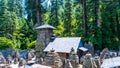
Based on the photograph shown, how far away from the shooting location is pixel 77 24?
4647 cm

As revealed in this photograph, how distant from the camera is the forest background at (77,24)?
40.9 m

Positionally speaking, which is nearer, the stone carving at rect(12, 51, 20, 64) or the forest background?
the stone carving at rect(12, 51, 20, 64)

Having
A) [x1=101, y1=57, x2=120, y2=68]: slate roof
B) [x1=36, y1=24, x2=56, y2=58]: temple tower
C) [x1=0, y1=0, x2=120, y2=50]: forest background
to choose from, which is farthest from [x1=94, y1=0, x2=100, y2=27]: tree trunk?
[x1=101, y1=57, x2=120, y2=68]: slate roof

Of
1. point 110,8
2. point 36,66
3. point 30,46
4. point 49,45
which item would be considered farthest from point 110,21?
point 36,66

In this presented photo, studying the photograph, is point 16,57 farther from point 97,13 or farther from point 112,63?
point 112,63

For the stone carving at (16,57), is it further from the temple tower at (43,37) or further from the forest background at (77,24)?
the forest background at (77,24)

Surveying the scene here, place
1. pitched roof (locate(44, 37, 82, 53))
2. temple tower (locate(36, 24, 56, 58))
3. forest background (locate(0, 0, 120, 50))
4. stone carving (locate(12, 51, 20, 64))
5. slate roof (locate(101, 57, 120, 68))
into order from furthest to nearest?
forest background (locate(0, 0, 120, 50))
temple tower (locate(36, 24, 56, 58))
stone carving (locate(12, 51, 20, 64))
pitched roof (locate(44, 37, 82, 53))
slate roof (locate(101, 57, 120, 68))

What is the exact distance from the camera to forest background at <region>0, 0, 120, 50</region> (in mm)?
40938

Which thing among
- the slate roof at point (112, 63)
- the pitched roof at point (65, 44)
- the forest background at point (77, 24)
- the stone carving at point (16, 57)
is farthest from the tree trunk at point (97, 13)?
the slate roof at point (112, 63)

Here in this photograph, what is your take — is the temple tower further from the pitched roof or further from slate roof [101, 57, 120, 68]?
slate roof [101, 57, 120, 68]

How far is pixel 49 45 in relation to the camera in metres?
35.4

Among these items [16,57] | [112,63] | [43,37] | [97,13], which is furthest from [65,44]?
[112,63]

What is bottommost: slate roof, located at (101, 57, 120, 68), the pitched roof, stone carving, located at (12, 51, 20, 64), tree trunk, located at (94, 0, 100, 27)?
stone carving, located at (12, 51, 20, 64)

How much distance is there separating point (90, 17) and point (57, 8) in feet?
53.4
